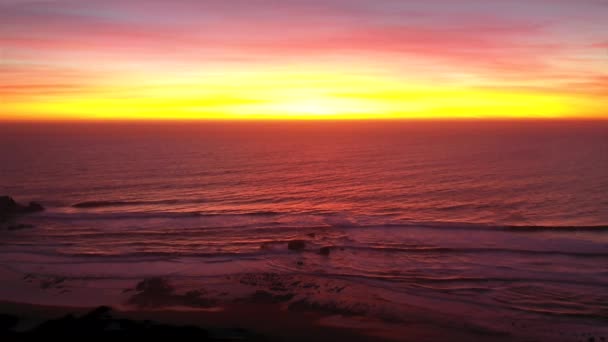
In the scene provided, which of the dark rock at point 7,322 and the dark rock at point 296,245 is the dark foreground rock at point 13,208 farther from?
the dark rock at point 296,245

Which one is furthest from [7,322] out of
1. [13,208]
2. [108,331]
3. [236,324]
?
[13,208]

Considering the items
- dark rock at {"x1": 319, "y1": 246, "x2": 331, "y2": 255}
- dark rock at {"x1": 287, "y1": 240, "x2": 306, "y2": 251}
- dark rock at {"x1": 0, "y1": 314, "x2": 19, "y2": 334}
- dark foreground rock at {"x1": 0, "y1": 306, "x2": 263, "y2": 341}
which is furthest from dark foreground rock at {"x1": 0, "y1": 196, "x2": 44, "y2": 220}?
dark rock at {"x1": 319, "y1": 246, "x2": 331, "y2": 255}

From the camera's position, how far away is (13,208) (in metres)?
33.4

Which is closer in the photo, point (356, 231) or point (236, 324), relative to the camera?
point (236, 324)

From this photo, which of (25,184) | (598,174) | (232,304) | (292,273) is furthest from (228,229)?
(598,174)

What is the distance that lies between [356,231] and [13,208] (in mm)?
27922

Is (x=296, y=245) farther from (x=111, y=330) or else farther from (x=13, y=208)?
(x=13, y=208)

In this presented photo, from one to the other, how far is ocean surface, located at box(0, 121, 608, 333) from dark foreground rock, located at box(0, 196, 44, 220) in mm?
1158

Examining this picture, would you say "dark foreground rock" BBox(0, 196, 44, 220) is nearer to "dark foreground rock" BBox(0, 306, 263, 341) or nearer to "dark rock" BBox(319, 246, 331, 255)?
"dark foreground rock" BBox(0, 306, 263, 341)

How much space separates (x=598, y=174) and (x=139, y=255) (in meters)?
47.8

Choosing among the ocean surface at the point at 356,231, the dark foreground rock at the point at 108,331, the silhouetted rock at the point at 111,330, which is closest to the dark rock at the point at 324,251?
the ocean surface at the point at 356,231

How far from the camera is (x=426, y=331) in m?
15.0

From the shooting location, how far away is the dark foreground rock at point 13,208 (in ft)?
107

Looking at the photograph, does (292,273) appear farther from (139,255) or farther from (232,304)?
(139,255)
